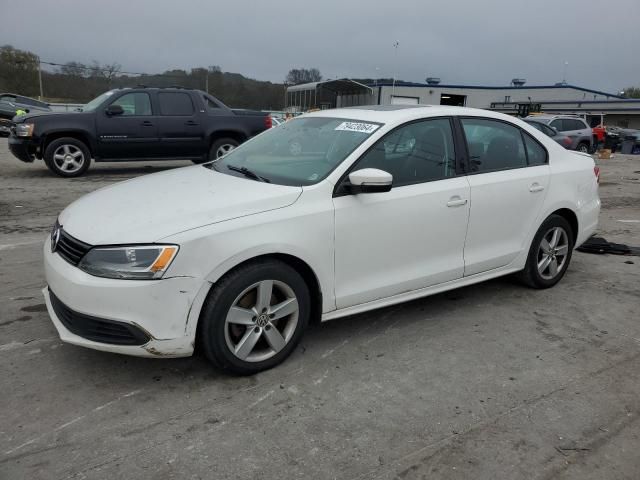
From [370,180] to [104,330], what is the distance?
1.75 m

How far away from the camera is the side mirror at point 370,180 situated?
3.28 meters

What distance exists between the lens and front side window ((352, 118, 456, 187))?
12.0 feet

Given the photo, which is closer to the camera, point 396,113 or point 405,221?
point 405,221

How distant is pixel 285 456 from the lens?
2496 mm

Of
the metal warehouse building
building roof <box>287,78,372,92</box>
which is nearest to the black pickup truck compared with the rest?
the metal warehouse building

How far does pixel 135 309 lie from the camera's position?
2773 millimetres

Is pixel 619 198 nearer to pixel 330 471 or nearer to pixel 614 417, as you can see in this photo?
pixel 614 417

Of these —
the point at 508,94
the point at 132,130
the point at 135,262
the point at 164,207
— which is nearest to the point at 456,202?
the point at 164,207

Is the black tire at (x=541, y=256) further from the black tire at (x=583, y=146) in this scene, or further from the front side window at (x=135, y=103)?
the black tire at (x=583, y=146)

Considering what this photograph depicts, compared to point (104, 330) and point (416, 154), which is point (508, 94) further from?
point (104, 330)

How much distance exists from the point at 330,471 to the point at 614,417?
5.34 ft

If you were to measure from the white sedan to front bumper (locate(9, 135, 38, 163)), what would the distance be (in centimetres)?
726

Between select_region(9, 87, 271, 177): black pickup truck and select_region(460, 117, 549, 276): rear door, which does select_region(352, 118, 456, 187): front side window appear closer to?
select_region(460, 117, 549, 276): rear door

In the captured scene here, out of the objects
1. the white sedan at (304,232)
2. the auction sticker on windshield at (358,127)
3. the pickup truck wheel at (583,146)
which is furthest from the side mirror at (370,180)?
the pickup truck wheel at (583,146)
